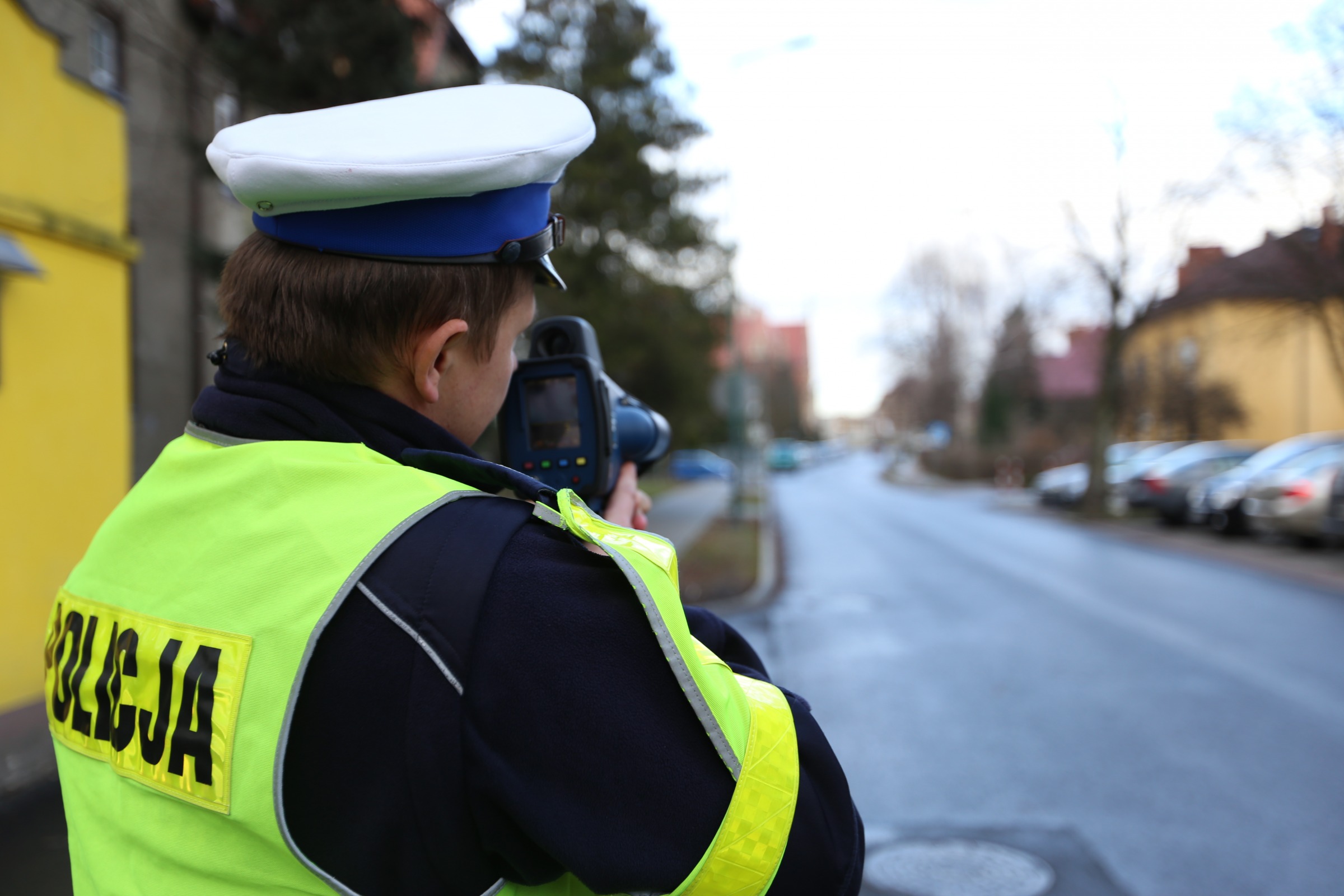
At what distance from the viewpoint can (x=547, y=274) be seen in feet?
3.72

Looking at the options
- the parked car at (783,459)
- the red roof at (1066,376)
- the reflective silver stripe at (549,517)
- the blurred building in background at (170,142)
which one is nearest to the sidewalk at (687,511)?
the blurred building in background at (170,142)

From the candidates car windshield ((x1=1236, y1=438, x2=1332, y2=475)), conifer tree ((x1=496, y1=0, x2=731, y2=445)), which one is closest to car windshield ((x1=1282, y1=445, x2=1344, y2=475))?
car windshield ((x1=1236, y1=438, x2=1332, y2=475))

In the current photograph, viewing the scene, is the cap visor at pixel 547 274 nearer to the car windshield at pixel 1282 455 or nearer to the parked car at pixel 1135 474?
the car windshield at pixel 1282 455

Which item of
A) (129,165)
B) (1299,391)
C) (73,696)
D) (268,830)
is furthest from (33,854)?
(1299,391)

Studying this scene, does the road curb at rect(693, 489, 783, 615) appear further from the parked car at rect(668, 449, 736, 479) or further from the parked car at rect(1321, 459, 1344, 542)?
the parked car at rect(668, 449, 736, 479)

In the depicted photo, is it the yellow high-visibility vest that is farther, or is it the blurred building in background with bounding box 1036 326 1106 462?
the blurred building in background with bounding box 1036 326 1106 462

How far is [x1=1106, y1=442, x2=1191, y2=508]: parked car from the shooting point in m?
20.2

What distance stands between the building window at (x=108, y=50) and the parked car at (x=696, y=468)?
35736 millimetres

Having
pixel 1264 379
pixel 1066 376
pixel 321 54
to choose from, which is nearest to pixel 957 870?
pixel 321 54

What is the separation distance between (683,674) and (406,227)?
51 cm

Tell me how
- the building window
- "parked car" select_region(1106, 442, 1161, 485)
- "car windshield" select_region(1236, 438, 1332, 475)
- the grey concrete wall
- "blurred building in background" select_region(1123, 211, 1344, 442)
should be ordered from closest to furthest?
the grey concrete wall → the building window → "car windshield" select_region(1236, 438, 1332, 475) → "parked car" select_region(1106, 442, 1161, 485) → "blurred building in background" select_region(1123, 211, 1344, 442)

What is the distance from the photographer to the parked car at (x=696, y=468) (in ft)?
152

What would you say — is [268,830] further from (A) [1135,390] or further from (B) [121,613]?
(A) [1135,390]

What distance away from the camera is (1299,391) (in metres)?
36.2
